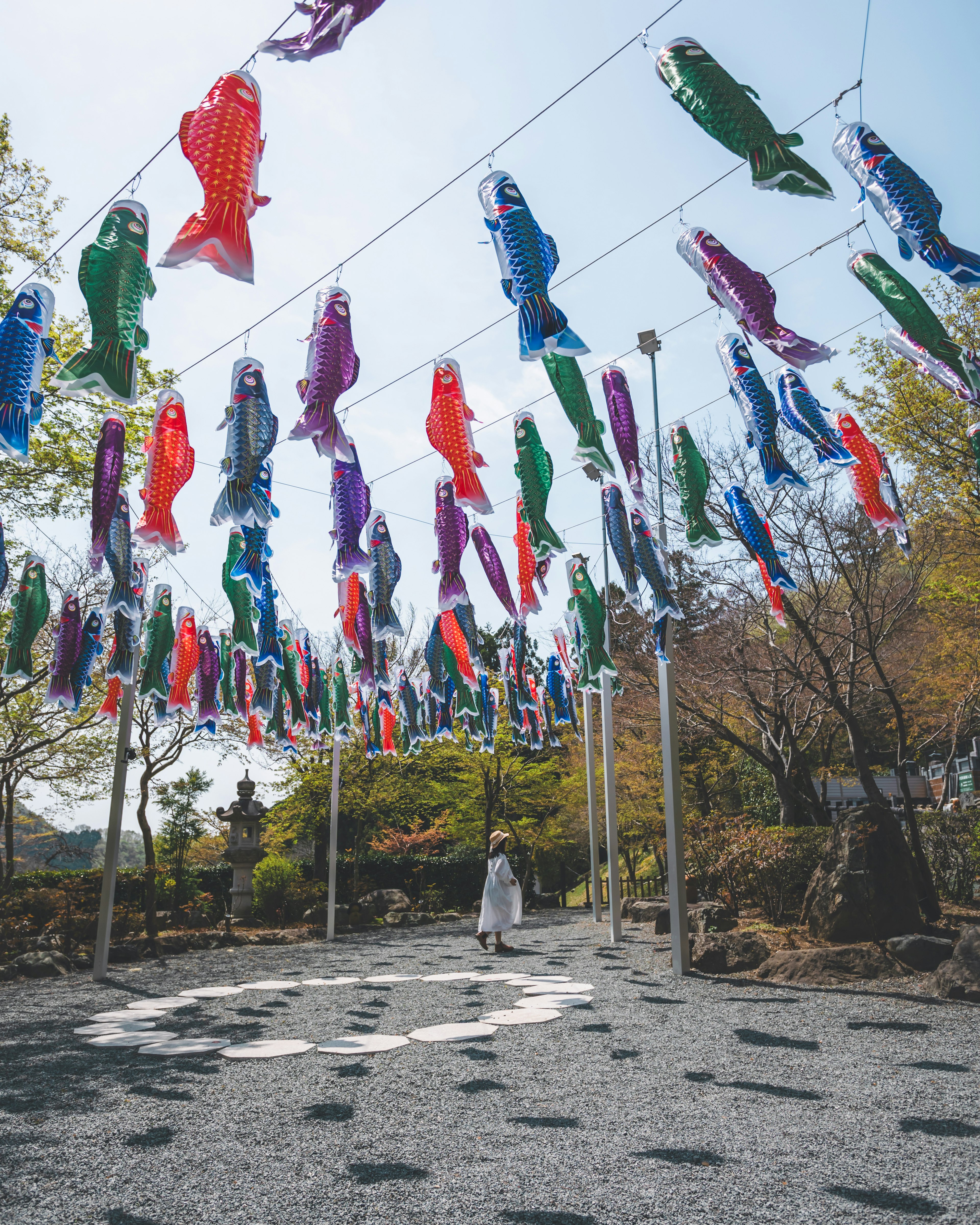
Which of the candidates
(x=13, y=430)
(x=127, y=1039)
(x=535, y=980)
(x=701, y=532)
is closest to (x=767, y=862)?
(x=535, y=980)

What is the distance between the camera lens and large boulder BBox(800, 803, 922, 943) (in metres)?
8.22

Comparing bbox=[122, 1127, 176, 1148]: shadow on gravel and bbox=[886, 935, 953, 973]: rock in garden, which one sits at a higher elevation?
bbox=[886, 935, 953, 973]: rock in garden

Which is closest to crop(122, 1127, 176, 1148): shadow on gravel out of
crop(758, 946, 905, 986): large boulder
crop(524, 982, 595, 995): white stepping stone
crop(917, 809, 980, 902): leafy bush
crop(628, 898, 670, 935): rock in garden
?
crop(524, 982, 595, 995): white stepping stone

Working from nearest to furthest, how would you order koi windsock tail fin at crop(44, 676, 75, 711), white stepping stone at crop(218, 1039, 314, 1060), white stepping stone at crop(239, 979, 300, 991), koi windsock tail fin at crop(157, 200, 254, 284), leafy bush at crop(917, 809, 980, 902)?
koi windsock tail fin at crop(157, 200, 254, 284) < white stepping stone at crop(218, 1039, 314, 1060) < koi windsock tail fin at crop(44, 676, 75, 711) < white stepping stone at crop(239, 979, 300, 991) < leafy bush at crop(917, 809, 980, 902)

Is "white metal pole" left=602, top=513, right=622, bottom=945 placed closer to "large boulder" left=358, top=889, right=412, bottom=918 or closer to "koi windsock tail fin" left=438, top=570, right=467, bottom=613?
"koi windsock tail fin" left=438, top=570, right=467, bottom=613

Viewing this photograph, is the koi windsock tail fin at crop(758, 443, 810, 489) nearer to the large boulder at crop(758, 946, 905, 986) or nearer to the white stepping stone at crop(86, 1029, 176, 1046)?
the large boulder at crop(758, 946, 905, 986)

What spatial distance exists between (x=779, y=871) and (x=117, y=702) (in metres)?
9.34

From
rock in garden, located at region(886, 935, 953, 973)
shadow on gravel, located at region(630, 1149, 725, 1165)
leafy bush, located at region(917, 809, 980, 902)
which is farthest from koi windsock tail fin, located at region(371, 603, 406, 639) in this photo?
leafy bush, located at region(917, 809, 980, 902)

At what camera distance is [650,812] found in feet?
58.7

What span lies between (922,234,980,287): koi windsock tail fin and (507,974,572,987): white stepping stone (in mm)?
6897

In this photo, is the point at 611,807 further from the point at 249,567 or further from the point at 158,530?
the point at 158,530

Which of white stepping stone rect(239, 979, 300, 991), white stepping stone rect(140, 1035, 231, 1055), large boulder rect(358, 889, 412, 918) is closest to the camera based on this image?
white stepping stone rect(140, 1035, 231, 1055)

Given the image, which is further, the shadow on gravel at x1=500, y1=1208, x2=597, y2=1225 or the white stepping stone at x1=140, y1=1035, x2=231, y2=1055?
the white stepping stone at x1=140, y1=1035, x2=231, y2=1055

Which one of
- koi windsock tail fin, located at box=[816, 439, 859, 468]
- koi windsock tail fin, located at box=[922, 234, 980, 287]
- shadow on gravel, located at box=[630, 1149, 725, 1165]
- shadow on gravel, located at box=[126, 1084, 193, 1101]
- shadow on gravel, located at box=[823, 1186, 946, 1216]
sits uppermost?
koi windsock tail fin, located at box=[922, 234, 980, 287]
